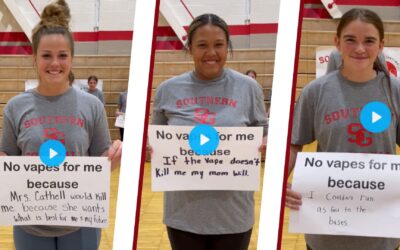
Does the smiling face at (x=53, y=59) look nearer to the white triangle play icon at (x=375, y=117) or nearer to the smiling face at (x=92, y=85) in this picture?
the smiling face at (x=92, y=85)

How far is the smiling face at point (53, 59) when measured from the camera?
107cm

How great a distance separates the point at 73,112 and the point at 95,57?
130mm

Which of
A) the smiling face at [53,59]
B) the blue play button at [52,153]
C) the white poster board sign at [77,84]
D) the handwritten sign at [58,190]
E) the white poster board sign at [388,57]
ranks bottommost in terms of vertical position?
the handwritten sign at [58,190]

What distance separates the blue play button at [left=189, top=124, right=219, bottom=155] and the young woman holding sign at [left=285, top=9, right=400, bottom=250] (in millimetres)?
165

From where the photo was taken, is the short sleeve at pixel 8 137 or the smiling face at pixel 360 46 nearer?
the smiling face at pixel 360 46

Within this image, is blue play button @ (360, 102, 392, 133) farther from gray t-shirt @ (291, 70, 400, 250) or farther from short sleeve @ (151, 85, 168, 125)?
short sleeve @ (151, 85, 168, 125)

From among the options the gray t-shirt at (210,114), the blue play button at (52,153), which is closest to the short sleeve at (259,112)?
the gray t-shirt at (210,114)

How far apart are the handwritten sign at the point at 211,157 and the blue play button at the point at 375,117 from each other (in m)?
0.21

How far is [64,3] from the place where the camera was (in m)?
1.09

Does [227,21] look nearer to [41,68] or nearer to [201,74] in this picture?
[201,74]

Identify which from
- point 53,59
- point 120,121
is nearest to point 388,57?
point 120,121

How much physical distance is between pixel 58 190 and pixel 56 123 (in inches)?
5.7

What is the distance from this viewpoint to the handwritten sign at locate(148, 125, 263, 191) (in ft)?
3.48

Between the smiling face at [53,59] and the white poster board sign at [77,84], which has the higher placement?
the smiling face at [53,59]
